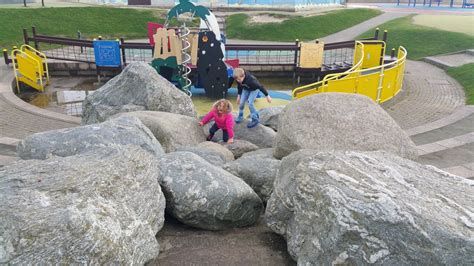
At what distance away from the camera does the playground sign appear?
17.4m

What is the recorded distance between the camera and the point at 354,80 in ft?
42.9

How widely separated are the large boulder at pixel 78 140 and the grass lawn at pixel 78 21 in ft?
74.2

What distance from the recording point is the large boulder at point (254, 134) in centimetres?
887

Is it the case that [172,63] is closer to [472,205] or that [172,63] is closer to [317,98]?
[317,98]

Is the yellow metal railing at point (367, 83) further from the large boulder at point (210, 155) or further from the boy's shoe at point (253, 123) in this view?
the large boulder at point (210, 155)

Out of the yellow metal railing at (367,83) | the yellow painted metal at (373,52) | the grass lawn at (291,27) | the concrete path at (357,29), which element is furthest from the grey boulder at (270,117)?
the grass lawn at (291,27)

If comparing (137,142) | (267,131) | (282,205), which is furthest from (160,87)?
(282,205)

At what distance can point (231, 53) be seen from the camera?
77.8ft

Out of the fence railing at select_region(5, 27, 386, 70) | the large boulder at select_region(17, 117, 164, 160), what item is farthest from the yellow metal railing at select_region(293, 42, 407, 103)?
the large boulder at select_region(17, 117, 164, 160)

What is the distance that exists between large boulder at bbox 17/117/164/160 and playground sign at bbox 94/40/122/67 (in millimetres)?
12633

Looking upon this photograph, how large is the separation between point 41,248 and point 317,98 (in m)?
4.81

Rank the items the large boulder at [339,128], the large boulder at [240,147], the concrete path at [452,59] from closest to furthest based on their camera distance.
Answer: the large boulder at [339,128] → the large boulder at [240,147] → the concrete path at [452,59]

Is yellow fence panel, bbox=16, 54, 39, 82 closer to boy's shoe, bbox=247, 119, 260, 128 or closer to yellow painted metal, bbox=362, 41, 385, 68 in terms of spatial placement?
boy's shoe, bbox=247, 119, 260, 128

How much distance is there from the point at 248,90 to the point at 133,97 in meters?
2.64
